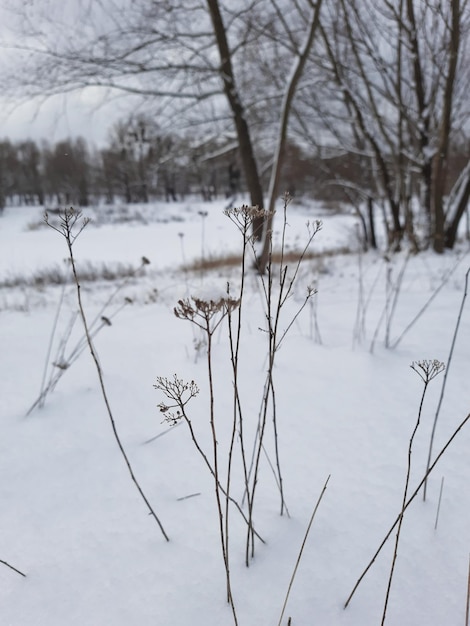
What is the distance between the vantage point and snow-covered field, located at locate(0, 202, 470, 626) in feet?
2.74

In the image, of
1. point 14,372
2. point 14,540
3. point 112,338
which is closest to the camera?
point 14,540

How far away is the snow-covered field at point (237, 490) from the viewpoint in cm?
84

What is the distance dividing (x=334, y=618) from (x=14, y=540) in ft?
2.82

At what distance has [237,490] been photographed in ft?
3.87

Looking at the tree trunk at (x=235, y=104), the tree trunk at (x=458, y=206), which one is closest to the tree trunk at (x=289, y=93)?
the tree trunk at (x=235, y=104)

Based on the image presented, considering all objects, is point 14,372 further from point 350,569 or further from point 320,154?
point 320,154

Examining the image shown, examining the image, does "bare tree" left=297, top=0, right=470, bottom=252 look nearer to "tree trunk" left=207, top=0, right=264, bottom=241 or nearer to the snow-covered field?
"tree trunk" left=207, top=0, right=264, bottom=241

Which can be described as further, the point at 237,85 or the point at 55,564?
the point at 237,85

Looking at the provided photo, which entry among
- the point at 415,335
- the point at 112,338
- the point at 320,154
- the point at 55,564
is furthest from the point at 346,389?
the point at 320,154

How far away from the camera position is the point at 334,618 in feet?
2.60

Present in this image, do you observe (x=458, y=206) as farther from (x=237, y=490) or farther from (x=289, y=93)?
(x=237, y=490)

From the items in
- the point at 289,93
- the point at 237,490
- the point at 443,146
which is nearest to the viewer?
the point at 237,490

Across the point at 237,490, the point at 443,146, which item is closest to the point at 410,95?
the point at 443,146

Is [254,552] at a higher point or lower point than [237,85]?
lower
